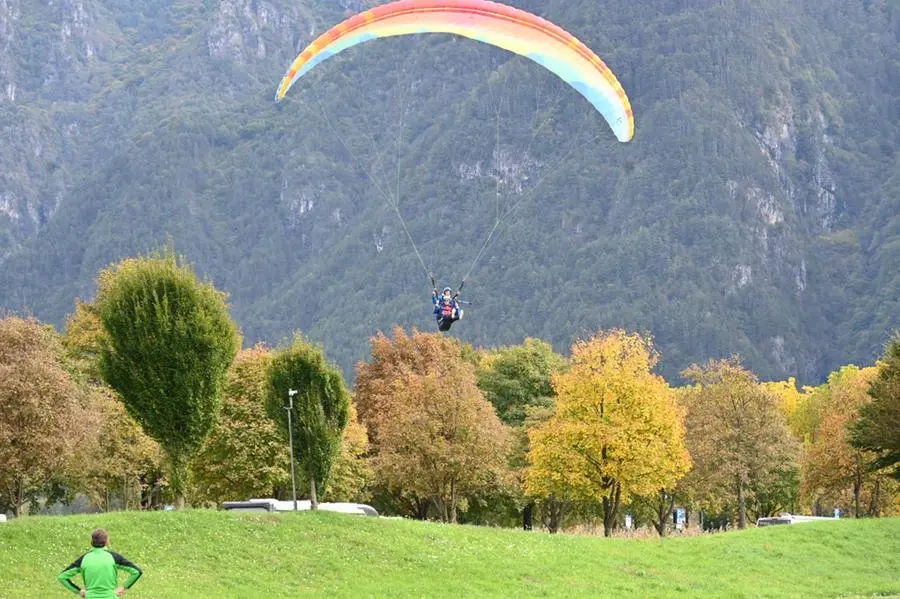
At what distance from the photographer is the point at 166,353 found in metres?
49.1

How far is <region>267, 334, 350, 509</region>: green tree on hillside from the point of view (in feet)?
174

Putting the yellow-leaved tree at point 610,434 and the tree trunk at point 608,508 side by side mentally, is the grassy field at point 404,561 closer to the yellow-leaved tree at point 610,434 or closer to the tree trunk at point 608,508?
the yellow-leaved tree at point 610,434

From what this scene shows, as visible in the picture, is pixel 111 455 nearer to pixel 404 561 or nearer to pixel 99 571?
pixel 404 561

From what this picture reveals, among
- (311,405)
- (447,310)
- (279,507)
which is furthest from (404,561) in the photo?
(447,310)

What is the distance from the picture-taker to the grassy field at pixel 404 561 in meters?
40.9

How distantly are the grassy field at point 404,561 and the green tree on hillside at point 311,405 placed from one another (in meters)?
4.14

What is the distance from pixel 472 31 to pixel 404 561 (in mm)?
19382

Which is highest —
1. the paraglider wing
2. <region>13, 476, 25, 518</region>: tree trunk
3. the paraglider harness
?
the paraglider wing

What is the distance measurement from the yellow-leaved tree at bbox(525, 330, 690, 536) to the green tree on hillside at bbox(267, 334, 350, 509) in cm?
1445

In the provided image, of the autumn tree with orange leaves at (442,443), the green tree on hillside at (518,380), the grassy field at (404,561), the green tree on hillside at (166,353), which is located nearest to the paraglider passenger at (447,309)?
the grassy field at (404,561)

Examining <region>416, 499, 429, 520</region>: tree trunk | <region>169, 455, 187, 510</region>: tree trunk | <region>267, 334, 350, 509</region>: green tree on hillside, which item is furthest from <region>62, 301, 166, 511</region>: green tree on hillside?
<region>169, 455, 187, 510</region>: tree trunk

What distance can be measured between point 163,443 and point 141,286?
5.45m

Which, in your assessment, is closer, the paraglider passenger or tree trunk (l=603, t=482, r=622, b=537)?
the paraglider passenger

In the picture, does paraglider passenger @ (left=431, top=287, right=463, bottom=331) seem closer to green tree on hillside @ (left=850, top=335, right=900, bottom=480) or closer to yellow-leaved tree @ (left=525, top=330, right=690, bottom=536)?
yellow-leaved tree @ (left=525, top=330, right=690, bottom=536)
